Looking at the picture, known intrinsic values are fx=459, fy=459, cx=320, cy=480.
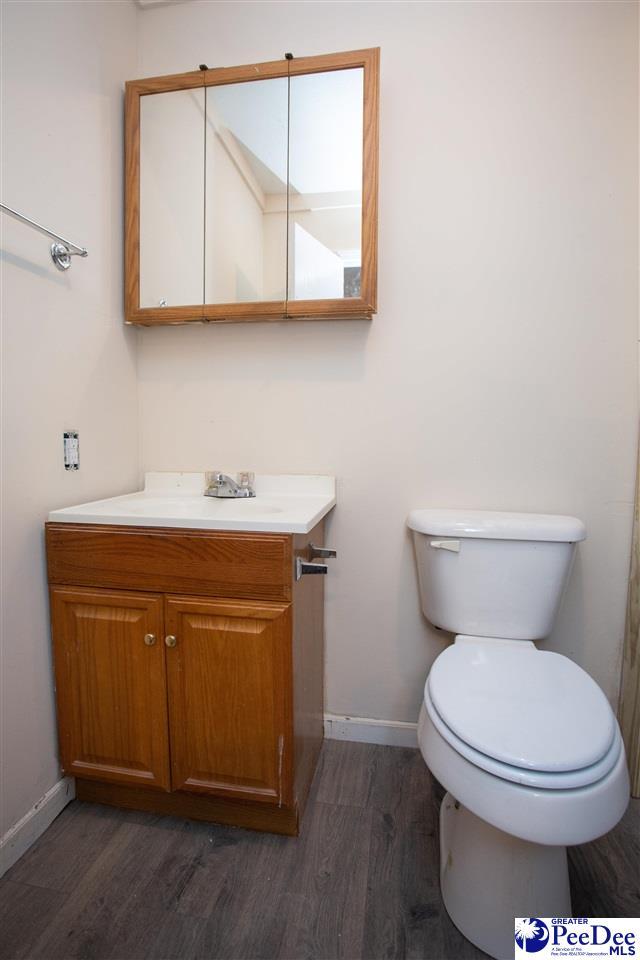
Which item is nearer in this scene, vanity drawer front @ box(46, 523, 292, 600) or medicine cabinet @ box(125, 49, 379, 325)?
vanity drawer front @ box(46, 523, 292, 600)

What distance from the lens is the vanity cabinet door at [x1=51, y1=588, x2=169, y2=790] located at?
1136mm

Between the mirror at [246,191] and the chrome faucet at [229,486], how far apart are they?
0.54 metres

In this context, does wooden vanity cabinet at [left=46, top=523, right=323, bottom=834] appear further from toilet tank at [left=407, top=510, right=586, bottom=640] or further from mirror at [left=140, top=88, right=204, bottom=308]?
mirror at [left=140, top=88, right=204, bottom=308]

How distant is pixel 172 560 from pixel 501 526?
850mm

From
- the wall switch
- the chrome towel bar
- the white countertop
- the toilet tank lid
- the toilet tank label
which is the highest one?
the chrome towel bar

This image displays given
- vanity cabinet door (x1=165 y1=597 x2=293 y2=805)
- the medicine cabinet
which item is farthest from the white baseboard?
the medicine cabinet

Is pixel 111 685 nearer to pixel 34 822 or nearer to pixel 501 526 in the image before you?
pixel 34 822

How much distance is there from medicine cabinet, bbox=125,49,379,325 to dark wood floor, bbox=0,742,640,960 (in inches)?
55.4

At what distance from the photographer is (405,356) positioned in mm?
1420

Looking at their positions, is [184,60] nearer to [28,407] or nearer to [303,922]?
[28,407]

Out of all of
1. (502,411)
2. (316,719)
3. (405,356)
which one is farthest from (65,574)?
(502,411)

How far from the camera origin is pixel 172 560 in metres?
1.11

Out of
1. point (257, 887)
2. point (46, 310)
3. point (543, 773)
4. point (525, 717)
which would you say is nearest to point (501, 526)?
point (525, 717)

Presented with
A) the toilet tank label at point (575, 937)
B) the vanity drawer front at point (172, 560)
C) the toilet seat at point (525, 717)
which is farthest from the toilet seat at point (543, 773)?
the vanity drawer front at point (172, 560)
